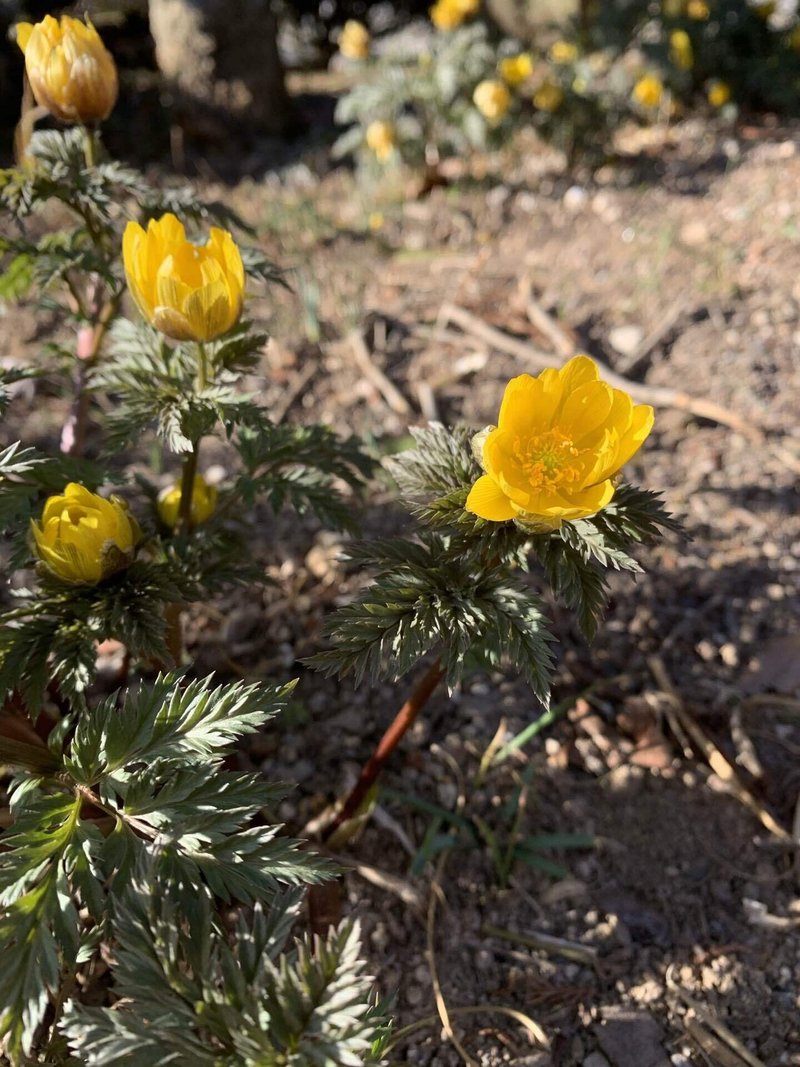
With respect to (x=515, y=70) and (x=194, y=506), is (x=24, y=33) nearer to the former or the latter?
(x=194, y=506)

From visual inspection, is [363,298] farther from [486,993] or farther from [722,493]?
[486,993]

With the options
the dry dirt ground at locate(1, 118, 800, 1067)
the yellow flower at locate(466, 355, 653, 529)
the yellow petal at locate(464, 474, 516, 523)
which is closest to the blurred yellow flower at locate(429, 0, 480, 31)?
the dry dirt ground at locate(1, 118, 800, 1067)

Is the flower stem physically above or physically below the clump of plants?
below

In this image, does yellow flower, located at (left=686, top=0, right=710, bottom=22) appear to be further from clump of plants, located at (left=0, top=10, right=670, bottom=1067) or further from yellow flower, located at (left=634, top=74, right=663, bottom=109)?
clump of plants, located at (left=0, top=10, right=670, bottom=1067)

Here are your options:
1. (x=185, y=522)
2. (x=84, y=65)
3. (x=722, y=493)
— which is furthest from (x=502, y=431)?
(x=722, y=493)

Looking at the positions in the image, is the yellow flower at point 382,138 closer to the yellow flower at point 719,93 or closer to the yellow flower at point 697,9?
the yellow flower at point 719,93

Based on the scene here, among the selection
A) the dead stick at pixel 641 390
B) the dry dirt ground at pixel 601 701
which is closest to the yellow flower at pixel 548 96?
the dry dirt ground at pixel 601 701
